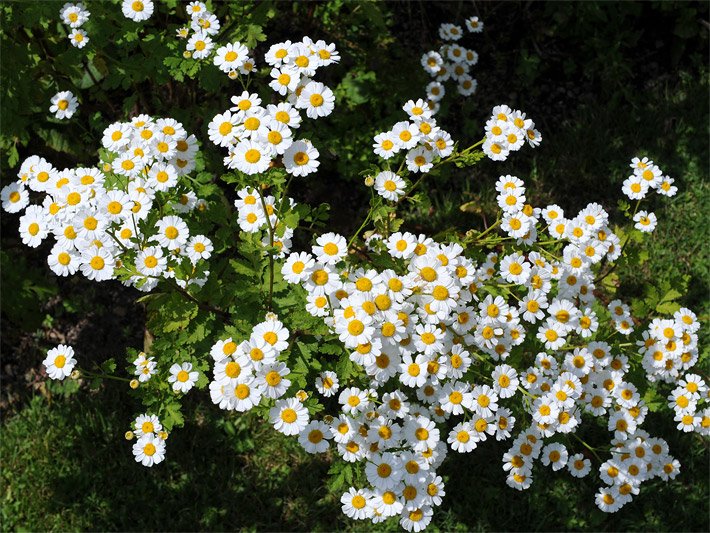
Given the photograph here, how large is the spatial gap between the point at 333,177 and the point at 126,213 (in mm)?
2025

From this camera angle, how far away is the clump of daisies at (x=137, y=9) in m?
3.04

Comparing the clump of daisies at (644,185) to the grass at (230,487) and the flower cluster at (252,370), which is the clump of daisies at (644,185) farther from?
the flower cluster at (252,370)

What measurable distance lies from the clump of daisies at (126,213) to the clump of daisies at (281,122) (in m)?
0.28

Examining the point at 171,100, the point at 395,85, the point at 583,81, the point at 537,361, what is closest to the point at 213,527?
the point at 537,361

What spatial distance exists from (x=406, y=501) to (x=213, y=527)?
1397mm

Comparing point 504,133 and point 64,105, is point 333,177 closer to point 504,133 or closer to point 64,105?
point 64,105

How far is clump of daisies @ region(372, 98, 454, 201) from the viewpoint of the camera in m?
2.66

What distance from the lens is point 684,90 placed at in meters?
4.68

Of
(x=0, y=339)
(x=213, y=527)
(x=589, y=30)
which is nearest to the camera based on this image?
(x=213, y=527)

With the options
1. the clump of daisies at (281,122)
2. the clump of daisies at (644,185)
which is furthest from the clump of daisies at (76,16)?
the clump of daisies at (644,185)

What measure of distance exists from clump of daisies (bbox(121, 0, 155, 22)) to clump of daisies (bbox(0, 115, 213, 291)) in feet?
2.20

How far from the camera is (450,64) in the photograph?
4.25 m

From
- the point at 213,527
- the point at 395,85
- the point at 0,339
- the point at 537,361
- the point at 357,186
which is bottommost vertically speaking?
the point at 213,527

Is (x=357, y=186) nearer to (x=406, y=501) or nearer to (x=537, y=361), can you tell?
(x=537, y=361)
